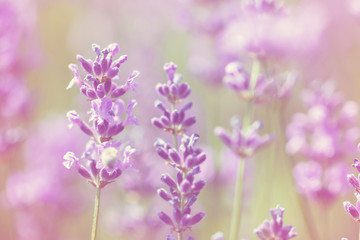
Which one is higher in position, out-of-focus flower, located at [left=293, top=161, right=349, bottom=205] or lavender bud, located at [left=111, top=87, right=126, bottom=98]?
out-of-focus flower, located at [left=293, top=161, right=349, bottom=205]

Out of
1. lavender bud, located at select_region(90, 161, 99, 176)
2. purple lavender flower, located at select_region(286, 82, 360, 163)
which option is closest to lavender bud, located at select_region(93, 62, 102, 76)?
lavender bud, located at select_region(90, 161, 99, 176)

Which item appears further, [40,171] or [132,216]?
[40,171]

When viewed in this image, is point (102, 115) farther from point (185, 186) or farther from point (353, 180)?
point (353, 180)

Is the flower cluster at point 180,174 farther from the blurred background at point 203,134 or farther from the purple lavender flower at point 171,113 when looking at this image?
the blurred background at point 203,134

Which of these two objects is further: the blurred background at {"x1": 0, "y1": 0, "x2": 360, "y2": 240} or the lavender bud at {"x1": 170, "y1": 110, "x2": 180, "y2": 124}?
the blurred background at {"x1": 0, "y1": 0, "x2": 360, "y2": 240}

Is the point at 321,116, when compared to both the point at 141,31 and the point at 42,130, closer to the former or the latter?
the point at 42,130

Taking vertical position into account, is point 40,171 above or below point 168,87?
above

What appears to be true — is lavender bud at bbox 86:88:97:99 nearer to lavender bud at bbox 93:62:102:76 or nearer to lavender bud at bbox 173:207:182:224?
lavender bud at bbox 93:62:102:76

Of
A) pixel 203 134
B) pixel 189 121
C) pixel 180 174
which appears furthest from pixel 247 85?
pixel 203 134

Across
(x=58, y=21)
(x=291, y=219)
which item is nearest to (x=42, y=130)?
(x=291, y=219)
